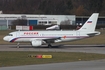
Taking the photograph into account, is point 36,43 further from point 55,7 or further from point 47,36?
point 55,7

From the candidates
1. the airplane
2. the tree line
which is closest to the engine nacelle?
the airplane

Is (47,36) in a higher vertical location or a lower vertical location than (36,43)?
higher

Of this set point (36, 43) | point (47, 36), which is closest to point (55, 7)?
point (47, 36)

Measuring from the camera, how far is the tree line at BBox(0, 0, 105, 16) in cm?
16362

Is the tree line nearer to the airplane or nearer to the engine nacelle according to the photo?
the airplane

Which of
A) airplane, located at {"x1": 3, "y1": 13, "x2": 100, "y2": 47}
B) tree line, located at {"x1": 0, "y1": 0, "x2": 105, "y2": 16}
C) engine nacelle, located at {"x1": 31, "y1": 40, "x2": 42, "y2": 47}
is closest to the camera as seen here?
engine nacelle, located at {"x1": 31, "y1": 40, "x2": 42, "y2": 47}

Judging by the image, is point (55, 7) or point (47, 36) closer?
point (47, 36)

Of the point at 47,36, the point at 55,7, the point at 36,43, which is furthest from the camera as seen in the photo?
the point at 55,7

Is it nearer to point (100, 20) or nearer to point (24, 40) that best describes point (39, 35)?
point (24, 40)

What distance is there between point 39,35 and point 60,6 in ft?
413

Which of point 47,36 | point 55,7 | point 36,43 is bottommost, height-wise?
point 36,43

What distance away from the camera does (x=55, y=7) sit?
566 ft

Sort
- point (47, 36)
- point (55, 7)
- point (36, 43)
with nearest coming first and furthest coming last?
point (36, 43), point (47, 36), point (55, 7)

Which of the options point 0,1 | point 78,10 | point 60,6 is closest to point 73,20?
point 78,10
